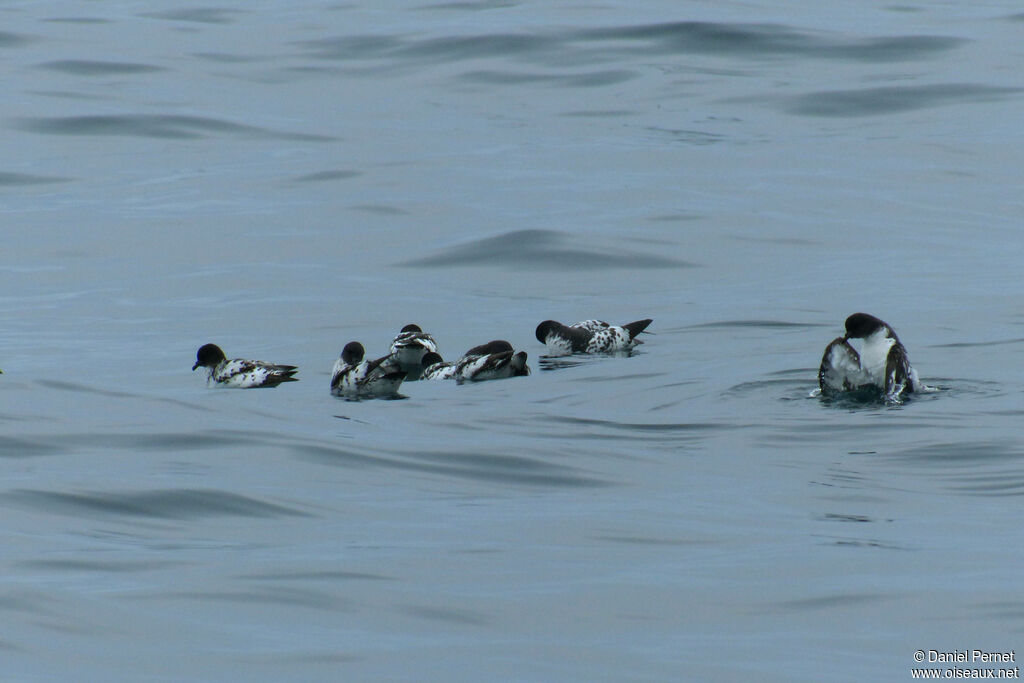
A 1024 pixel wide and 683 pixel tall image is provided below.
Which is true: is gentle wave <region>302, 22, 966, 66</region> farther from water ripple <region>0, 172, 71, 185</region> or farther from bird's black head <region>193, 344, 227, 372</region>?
bird's black head <region>193, 344, 227, 372</region>

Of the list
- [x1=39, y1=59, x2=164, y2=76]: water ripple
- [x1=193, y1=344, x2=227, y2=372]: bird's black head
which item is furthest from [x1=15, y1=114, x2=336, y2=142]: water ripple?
[x1=193, y1=344, x2=227, y2=372]: bird's black head

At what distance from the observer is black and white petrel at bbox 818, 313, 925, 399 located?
45.7ft

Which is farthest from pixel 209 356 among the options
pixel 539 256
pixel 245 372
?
pixel 539 256

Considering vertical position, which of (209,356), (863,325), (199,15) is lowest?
(209,356)

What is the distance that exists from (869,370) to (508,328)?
686 cm

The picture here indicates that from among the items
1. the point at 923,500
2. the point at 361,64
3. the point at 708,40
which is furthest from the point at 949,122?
the point at 923,500

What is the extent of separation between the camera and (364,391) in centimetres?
1551

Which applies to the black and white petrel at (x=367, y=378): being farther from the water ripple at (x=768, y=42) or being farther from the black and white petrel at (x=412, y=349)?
the water ripple at (x=768, y=42)

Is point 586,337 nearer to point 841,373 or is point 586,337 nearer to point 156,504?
point 841,373

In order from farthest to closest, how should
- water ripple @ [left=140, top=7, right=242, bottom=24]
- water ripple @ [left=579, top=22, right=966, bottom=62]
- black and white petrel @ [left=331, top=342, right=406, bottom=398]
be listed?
water ripple @ [left=140, top=7, right=242, bottom=24]
water ripple @ [left=579, top=22, right=966, bottom=62]
black and white petrel @ [left=331, top=342, right=406, bottom=398]

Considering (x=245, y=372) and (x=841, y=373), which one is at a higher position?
(x=841, y=373)

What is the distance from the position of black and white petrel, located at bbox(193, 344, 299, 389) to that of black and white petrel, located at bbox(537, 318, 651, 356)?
3.00 m

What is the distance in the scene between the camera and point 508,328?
2020 cm

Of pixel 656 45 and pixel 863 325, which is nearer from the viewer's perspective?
pixel 863 325
